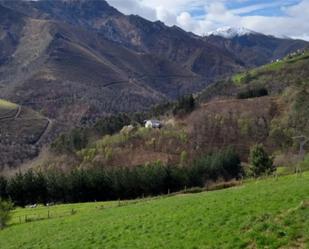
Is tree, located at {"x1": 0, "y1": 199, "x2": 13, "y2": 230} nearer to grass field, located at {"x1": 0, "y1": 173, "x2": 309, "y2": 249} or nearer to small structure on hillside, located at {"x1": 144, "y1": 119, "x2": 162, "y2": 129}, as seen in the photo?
grass field, located at {"x1": 0, "y1": 173, "x2": 309, "y2": 249}

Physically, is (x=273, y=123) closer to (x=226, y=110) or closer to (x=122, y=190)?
(x=226, y=110)

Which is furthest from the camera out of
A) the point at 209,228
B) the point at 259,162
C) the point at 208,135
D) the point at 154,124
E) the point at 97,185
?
the point at 154,124

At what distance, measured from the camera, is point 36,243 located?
101ft

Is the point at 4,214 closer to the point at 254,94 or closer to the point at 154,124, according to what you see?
the point at 154,124

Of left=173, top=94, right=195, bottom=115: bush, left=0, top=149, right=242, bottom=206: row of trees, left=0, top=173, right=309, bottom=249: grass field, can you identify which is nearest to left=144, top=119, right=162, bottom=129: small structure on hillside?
left=173, top=94, right=195, bottom=115: bush

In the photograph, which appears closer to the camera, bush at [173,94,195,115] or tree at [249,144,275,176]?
tree at [249,144,275,176]

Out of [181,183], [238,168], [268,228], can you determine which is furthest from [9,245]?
[238,168]

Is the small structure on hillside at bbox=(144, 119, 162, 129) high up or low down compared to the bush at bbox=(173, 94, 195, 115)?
down

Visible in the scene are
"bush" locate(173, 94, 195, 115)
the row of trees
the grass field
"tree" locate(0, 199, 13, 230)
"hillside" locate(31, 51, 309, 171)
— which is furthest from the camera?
"bush" locate(173, 94, 195, 115)

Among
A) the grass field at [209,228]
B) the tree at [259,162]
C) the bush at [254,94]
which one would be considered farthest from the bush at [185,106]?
the grass field at [209,228]

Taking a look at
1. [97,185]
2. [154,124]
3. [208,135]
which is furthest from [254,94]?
[97,185]

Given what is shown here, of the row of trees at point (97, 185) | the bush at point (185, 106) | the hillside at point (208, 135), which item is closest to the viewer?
the row of trees at point (97, 185)

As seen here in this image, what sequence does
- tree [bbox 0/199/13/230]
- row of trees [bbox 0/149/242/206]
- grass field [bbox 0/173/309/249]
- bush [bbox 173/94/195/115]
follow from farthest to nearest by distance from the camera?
1. bush [bbox 173/94/195/115]
2. row of trees [bbox 0/149/242/206]
3. tree [bbox 0/199/13/230]
4. grass field [bbox 0/173/309/249]

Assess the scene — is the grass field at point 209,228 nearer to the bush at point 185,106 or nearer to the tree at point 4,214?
the tree at point 4,214
